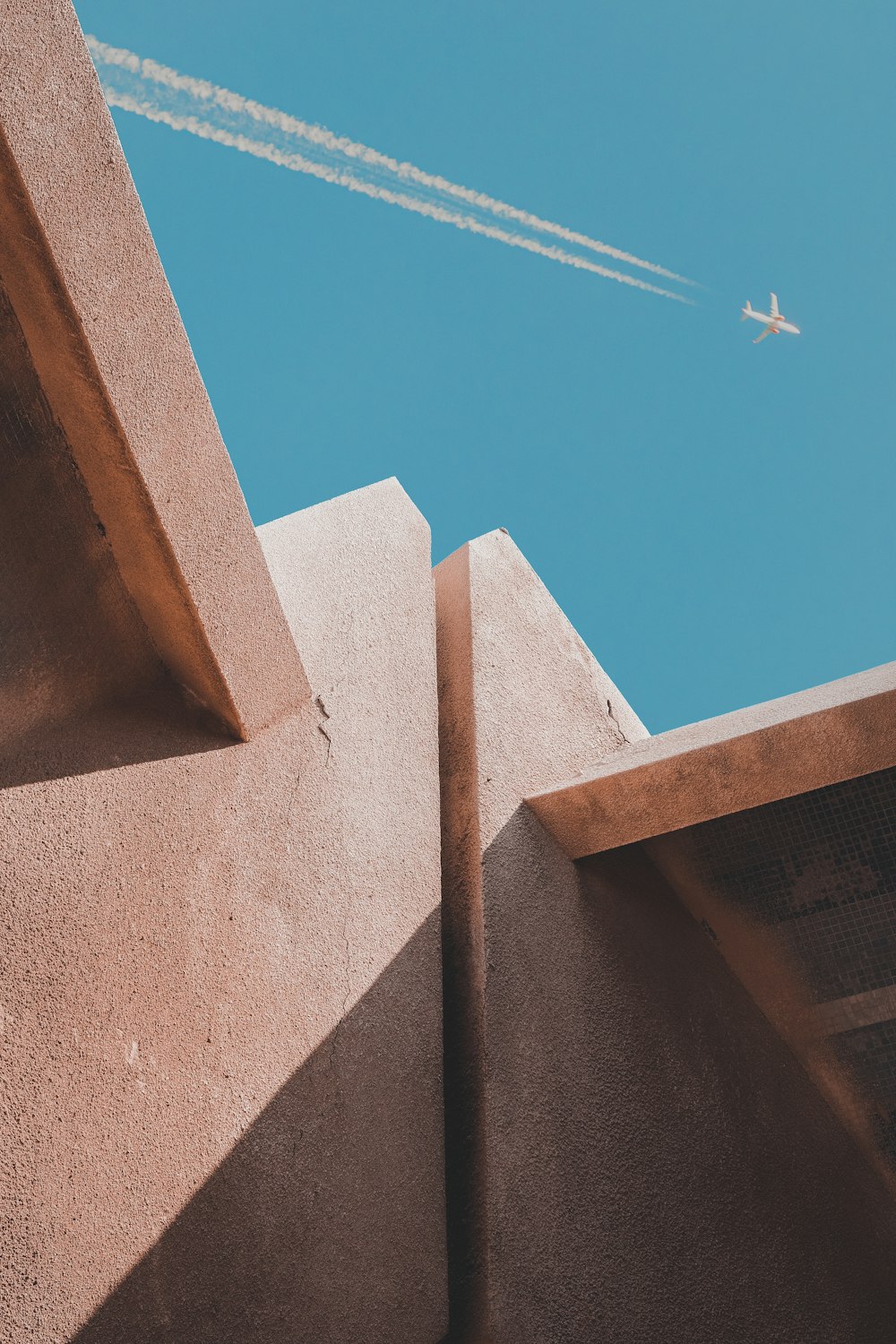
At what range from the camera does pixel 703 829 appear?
421 centimetres

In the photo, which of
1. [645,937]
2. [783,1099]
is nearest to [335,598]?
[645,937]

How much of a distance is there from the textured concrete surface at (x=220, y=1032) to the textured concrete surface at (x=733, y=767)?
62 cm

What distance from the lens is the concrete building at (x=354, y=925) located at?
2264 millimetres

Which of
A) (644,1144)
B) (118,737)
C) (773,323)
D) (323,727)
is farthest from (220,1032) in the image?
(773,323)

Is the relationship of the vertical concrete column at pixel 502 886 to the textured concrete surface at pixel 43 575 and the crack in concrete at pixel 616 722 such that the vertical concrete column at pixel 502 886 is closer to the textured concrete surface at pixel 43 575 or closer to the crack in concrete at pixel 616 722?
the crack in concrete at pixel 616 722

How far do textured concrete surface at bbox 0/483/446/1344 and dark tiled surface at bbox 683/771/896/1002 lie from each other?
1.38 meters

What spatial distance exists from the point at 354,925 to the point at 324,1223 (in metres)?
0.76

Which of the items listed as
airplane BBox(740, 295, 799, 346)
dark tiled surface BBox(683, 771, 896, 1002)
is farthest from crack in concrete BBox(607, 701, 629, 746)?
airplane BBox(740, 295, 799, 346)

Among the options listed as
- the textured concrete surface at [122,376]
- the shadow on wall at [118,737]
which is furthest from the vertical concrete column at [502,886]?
the shadow on wall at [118,737]

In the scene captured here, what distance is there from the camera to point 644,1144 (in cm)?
332

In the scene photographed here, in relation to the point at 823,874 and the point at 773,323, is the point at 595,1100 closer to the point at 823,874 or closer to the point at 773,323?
the point at 823,874

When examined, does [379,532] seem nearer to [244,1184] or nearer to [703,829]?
[703,829]

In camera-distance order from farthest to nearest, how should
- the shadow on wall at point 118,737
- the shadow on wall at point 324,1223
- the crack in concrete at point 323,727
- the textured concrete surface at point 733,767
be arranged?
the textured concrete surface at point 733,767 < the crack in concrete at point 323,727 < the shadow on wall at point 118,737 < the shadow on wall at point 324,1223

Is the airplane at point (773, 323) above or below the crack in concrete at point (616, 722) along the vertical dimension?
above
